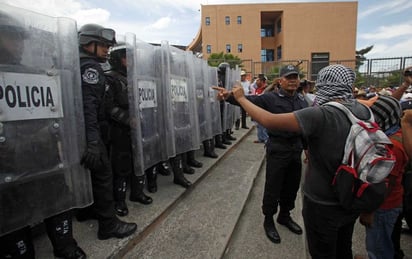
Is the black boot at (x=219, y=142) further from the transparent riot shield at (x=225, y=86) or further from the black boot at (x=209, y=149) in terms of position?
the black boot at (x=209, y=149)

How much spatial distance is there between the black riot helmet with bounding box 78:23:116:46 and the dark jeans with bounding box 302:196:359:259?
2.19m

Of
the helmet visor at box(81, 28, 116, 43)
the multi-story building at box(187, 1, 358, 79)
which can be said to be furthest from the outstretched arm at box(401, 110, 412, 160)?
the multi-story building at box(187, 1, 358, 79)

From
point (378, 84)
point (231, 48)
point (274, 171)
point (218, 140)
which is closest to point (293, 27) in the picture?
point (231, 48)

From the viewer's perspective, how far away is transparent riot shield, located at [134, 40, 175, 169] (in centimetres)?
271

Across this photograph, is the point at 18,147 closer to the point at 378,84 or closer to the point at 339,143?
the point at 339,143

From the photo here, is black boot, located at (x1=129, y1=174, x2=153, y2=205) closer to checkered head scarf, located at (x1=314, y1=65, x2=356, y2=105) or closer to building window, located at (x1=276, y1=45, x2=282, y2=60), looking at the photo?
checkered head scarf, located at (x1=314, y1=65, x2=356, y2=105)

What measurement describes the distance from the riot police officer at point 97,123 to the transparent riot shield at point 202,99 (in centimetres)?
212

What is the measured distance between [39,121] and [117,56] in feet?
4.31

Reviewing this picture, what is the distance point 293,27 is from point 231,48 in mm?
9606

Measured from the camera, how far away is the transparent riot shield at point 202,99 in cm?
436

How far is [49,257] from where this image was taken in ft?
6.66

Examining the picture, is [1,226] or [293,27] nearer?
[1,226]

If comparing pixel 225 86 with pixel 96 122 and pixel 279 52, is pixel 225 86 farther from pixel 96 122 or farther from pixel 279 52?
pixel 279 52

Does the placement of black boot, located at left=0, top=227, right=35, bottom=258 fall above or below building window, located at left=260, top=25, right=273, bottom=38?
below
